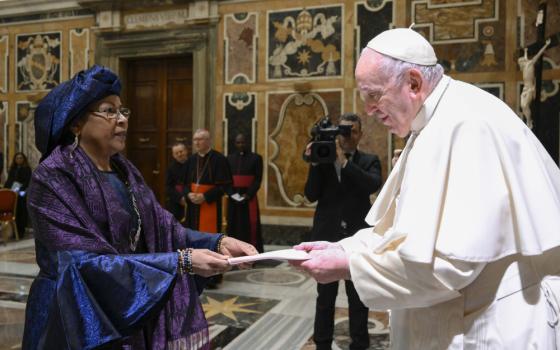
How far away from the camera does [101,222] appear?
1.84 m

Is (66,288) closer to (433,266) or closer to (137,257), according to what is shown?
(137,257)

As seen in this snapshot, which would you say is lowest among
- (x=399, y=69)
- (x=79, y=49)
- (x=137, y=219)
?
(x=137, y=219)

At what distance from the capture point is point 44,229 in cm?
173

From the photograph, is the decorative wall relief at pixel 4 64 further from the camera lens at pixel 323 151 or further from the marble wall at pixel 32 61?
the camera lens at pixel 323 151

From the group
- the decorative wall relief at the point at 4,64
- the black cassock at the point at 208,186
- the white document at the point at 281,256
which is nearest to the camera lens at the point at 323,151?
the white document at the point at 281,256

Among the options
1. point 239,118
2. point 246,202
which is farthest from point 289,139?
point 246,202

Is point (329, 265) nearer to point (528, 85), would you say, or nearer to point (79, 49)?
point (528, 85)

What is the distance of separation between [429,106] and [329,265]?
0.58 m

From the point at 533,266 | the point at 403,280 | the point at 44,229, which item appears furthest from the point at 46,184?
the point at 533,266

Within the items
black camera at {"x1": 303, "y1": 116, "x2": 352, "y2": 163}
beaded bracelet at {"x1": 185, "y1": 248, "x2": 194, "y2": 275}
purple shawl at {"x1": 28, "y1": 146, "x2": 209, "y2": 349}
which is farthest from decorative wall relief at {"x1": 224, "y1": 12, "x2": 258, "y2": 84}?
beaded bracelet at {"x1": 185, "y1": 248, "x2": 194, "y2": 275}

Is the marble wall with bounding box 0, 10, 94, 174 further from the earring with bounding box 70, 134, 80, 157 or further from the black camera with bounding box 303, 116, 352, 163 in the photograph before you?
the earring with bounding box 70, 134, 80, 157

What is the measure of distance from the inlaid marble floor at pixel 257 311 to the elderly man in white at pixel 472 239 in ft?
7.55

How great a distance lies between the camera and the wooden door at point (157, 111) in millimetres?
8938

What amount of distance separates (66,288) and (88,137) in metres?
0.59
